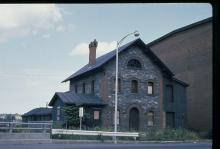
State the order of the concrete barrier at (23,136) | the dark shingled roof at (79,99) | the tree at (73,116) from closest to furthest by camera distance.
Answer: the concrete barrier at (23,136) < the tree at (73,116) < the dark shingled roof at (79,99)

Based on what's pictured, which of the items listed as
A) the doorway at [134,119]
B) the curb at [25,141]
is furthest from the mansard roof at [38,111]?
the curb at [25,141]

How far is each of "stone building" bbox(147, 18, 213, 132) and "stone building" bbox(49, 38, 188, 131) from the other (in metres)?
2.14

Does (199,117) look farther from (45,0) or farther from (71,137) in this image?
(45,0)

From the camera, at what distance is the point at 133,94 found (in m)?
34.7

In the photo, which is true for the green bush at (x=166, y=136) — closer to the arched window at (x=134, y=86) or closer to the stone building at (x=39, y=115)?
the arched window at (x=134, y=86)

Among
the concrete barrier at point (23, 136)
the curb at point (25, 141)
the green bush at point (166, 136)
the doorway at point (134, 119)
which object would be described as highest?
the doorway at point (134, 119)

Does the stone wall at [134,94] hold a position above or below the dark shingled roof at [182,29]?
below

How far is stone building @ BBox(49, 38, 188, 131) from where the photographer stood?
33719 mm

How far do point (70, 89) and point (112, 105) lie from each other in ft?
32.6

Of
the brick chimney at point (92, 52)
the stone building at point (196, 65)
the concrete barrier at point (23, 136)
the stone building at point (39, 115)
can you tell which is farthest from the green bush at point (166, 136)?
the stone building at point (39, 115)

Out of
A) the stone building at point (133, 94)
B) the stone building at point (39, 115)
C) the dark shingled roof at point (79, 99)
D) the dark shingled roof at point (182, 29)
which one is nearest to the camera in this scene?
the dark shingled roof at point (79, 99)

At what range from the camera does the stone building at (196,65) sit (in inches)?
1490

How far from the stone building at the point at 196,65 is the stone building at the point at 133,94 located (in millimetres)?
2136

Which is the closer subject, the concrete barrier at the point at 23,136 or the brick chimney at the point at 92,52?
the concrete barrier at the point at 23,136
